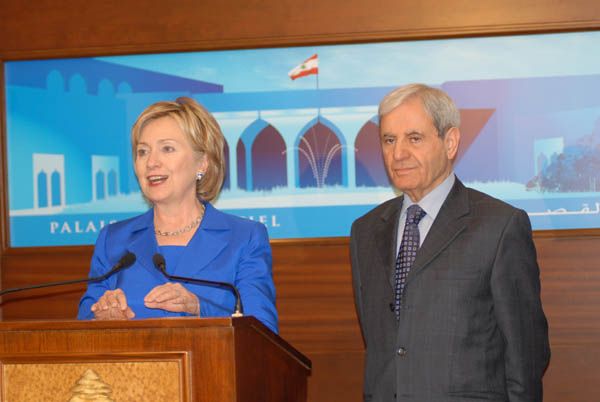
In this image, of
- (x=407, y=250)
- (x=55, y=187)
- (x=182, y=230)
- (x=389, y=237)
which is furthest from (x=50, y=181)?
(x=407, y=250)

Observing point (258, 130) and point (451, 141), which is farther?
point (258, 130)

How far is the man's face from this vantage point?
9.34 ft

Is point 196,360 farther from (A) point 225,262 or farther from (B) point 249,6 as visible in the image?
(B) point 249,6

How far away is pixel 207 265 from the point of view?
2.70 meters

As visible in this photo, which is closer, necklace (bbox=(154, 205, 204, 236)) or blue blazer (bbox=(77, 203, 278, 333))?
blue blazer (bbox=(77, 203, 278, 333))

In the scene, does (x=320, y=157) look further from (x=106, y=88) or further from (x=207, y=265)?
(x=207, y=265)

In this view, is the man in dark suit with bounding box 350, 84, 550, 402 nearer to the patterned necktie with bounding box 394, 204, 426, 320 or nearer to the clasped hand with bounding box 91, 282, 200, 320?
the patterned necktie with bounding box 394, 204, 426, 320

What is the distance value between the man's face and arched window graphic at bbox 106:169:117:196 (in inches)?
69.6

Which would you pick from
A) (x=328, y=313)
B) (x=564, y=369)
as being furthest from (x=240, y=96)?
(x=564, y=369)

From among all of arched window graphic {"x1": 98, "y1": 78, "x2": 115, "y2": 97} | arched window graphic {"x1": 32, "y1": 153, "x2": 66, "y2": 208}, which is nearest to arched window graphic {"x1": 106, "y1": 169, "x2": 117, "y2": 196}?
arched window graphic {"x1": 32, "y1": 153, "x2": 66, "y2": 208}

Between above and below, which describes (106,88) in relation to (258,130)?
above

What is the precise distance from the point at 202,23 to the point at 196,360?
8.40 ft

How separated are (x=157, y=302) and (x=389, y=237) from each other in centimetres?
97

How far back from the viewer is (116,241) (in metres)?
2.83
